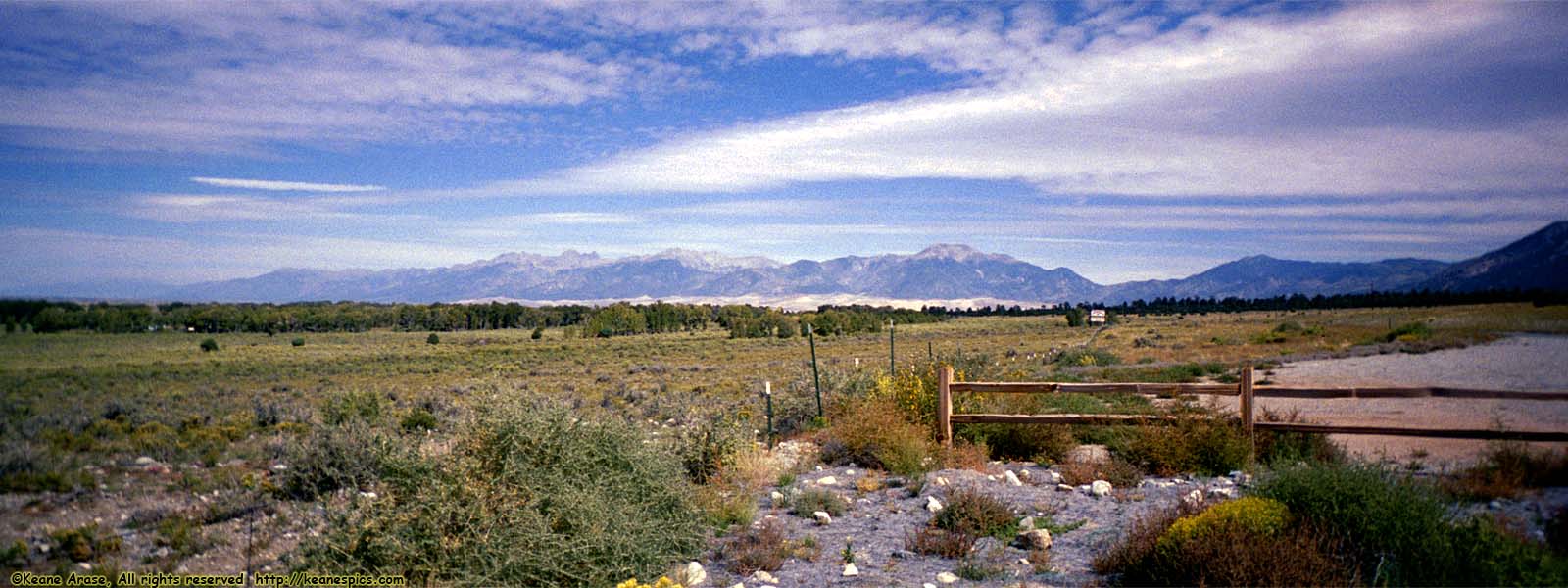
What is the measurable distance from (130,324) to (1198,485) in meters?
14.0

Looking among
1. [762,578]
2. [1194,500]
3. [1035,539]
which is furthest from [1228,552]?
[762,578]

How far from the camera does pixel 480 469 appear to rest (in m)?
6.71

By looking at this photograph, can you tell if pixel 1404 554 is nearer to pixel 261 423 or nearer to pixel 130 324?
pixel 130 324

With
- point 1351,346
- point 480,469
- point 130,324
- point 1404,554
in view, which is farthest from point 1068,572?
point 1351,346

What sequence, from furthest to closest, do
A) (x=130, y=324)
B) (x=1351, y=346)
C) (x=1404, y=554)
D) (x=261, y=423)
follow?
(x=1351, y=346) → (x=261, y=423) → (x=130, y=324) → (x=1404, y=554)

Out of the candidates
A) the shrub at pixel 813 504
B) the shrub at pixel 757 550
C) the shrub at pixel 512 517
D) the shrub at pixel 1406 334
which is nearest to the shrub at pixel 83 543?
the shrub at pixel 512 517

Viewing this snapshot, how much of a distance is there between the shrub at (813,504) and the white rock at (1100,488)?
3.09 metres

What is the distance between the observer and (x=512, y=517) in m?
6.36

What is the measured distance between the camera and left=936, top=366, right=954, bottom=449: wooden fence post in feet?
38.8

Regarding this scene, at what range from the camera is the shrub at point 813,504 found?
29.8 ft

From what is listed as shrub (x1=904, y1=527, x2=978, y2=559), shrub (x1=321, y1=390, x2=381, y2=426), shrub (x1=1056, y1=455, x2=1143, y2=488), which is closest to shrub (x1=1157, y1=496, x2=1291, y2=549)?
shrub (x1=904, y1=527, x2=978, y2=559)

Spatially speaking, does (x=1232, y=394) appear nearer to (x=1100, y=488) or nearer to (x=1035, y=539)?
(x=1100, y=488)

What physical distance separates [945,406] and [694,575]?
6.03 metres

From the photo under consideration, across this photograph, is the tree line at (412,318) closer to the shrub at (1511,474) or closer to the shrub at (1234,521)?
the shrub at (1234,521)
